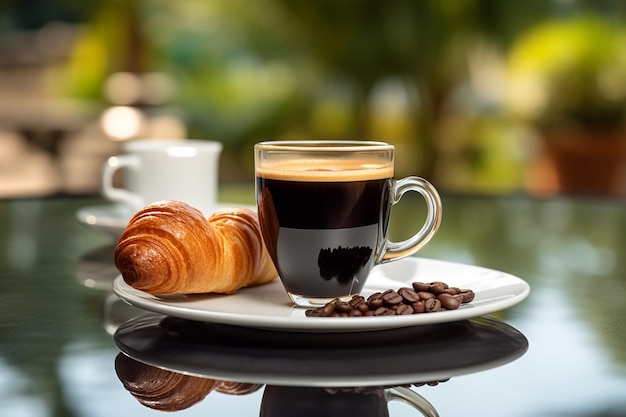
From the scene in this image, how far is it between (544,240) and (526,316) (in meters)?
0.54

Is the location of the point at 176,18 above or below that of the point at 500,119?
above

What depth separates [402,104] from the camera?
6957 mm

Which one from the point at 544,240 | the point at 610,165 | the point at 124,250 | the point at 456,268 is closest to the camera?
the point at 124,250

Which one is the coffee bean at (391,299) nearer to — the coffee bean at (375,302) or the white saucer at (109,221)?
the coffee bean at (375,302)

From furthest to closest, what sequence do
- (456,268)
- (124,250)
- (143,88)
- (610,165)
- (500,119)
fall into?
(143,88) → (500,119) → (610,165) → (456,268) → (124,250)

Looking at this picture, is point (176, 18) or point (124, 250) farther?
point (176, 18)

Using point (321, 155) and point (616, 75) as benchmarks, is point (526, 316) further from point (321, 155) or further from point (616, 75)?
point (616, 75)

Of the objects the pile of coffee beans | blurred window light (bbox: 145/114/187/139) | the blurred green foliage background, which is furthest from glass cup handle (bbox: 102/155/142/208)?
blurred window light (bbox: 145/114/187/139)

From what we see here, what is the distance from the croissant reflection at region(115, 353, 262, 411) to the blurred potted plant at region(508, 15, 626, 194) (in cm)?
445

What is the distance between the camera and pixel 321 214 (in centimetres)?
90

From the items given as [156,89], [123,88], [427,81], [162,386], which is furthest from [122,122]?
[162,386]

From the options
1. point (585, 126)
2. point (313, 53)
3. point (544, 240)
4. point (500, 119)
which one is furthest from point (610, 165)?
point (544, 240)

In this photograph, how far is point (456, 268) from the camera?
1017mm

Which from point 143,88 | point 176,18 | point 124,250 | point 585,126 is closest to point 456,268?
point 124,250
